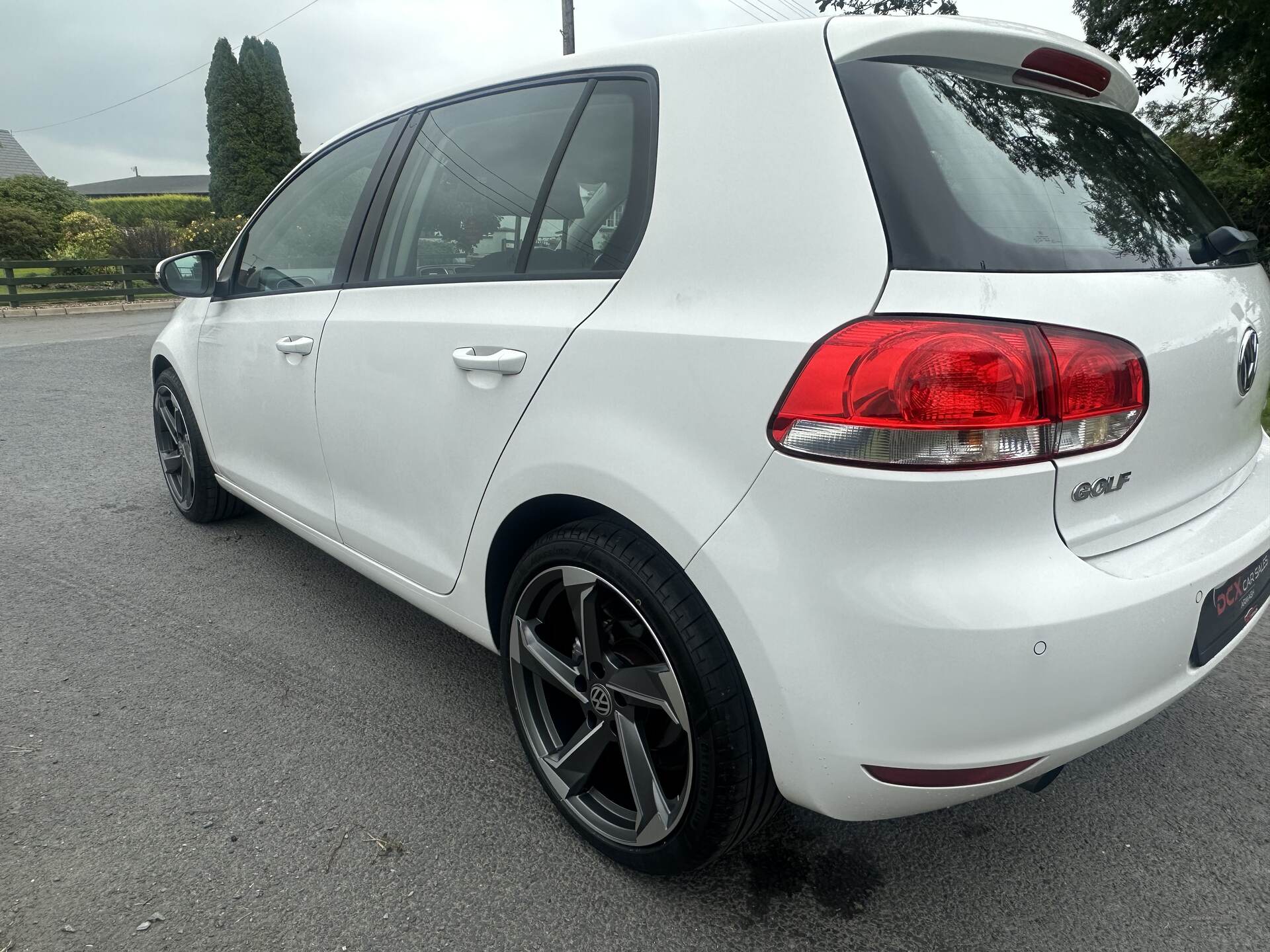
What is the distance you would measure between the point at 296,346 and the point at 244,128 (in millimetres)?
29277

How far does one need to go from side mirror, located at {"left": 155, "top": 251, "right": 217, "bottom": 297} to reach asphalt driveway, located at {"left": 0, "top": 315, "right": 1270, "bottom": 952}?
1299mm

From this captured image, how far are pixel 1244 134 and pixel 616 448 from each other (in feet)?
49.3

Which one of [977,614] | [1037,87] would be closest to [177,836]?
[977,614]

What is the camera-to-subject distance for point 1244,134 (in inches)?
499

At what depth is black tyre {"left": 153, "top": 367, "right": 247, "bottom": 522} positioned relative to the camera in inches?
151

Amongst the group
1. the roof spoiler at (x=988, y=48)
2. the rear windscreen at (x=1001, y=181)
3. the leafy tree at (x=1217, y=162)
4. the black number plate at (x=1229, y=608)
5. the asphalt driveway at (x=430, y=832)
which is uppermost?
the leafy tree at (x=1217, y=162)

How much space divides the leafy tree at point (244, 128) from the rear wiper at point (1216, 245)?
2971cm

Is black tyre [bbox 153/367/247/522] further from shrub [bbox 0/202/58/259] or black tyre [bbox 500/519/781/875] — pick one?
shrub [bbox 0/202/58/259]

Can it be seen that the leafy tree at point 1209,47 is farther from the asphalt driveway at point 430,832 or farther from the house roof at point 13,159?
the house roof at point 13,159

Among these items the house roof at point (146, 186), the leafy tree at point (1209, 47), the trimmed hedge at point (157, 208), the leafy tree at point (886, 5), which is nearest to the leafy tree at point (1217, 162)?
the leafy tree at point (1209, 47)

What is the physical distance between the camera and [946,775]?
4.70 ft

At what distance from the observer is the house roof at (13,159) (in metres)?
48.3

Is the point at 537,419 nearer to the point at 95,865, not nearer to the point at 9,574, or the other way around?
the point at 95,865

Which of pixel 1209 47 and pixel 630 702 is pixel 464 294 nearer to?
pixel 630 702
